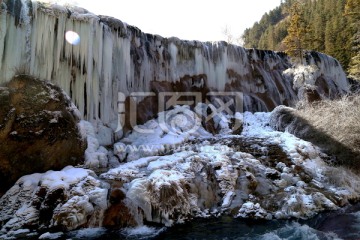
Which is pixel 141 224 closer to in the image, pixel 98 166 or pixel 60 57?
pixel 98 166

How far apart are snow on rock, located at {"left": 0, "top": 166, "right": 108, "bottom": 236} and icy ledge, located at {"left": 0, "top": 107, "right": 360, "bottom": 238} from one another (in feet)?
0.08

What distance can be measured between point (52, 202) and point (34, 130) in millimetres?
2735

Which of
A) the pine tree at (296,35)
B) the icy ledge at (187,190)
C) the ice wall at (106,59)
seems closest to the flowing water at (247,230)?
the icy ledge at (187,190)

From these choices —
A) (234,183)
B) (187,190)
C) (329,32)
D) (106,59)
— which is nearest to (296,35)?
(106,59)

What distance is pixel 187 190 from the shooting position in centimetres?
877

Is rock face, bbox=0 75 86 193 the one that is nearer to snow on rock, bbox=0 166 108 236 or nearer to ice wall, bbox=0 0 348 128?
snow on rock, bbox=0 166 108 236

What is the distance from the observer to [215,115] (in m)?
18.2

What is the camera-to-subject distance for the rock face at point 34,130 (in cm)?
893

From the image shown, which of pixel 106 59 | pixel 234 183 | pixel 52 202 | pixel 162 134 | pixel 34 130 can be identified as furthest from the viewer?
pixel 162 134

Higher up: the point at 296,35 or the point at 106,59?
the point at 296,35

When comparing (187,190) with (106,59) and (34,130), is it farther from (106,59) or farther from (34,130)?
(106,59)

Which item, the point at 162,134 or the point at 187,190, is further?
the point at 162,134

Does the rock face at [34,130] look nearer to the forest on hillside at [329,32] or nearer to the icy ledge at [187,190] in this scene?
the icy ledge at [187,190]

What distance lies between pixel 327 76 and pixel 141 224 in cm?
2803
